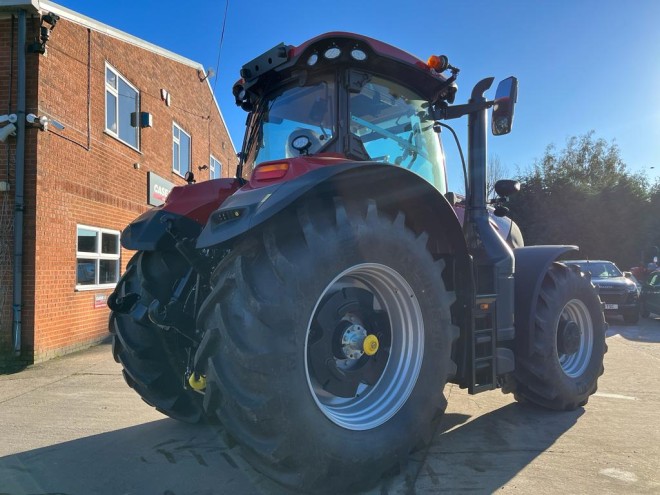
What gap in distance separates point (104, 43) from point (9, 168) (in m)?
3.40

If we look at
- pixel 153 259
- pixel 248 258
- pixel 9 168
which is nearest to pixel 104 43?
pixel 9 168

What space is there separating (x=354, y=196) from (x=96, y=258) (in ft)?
24.9

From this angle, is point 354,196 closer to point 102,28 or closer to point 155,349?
point 155,349

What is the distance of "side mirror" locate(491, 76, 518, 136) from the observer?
3533 millimetres

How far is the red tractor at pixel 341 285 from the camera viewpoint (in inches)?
88.1

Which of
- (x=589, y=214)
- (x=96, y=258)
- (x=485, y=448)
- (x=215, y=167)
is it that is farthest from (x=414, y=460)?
(x=589, y=214)

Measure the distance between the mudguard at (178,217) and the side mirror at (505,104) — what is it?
1989 millimetres

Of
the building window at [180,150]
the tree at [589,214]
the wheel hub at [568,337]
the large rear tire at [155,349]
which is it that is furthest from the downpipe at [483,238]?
the tree at [589,214]

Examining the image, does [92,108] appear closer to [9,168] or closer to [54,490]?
[9,168]

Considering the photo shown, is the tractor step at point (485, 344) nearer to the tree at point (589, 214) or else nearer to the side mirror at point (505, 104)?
the side mirror at point (505, 104)

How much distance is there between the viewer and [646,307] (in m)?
14.0

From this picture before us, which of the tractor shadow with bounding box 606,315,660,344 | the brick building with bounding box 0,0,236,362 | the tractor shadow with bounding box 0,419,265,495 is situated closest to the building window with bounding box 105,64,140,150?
the brick building with bounding box 0,0,236,362

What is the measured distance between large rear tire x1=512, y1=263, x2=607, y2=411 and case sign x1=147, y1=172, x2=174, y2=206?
9.15 m

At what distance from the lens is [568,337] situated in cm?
427
